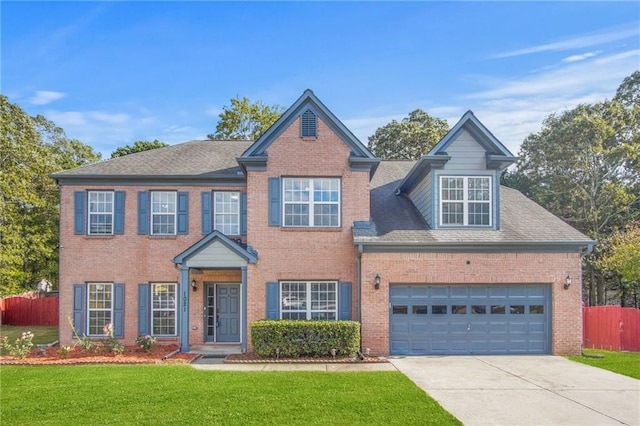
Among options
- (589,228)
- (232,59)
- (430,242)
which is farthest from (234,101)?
(589,228)

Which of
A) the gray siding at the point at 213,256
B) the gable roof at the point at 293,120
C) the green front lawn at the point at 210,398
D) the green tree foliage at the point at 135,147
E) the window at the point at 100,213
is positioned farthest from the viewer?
the green tree foliage at the point at 135,147

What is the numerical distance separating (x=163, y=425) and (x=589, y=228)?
95.6 ft

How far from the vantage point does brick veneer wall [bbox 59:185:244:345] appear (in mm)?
15391

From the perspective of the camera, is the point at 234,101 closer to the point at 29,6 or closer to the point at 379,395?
the point at 29,6

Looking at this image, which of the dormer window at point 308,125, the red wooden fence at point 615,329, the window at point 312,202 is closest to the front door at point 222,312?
the window at point 312,202

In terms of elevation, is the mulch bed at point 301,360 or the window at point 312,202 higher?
the window at point 312,202

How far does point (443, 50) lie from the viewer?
510 inches

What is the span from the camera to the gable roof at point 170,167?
1555cm

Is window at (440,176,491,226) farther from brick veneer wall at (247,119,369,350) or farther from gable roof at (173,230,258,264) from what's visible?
gable roof at (173,230,258,264)

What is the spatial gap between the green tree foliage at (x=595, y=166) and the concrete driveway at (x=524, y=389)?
18.4m

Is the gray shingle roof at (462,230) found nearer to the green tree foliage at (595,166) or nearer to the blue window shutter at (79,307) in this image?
the blue window shutter at (79,307)

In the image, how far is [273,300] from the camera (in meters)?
14.1

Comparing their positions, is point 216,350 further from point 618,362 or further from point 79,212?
point 618,362

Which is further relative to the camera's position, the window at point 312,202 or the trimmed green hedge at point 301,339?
the window at point 312,202
